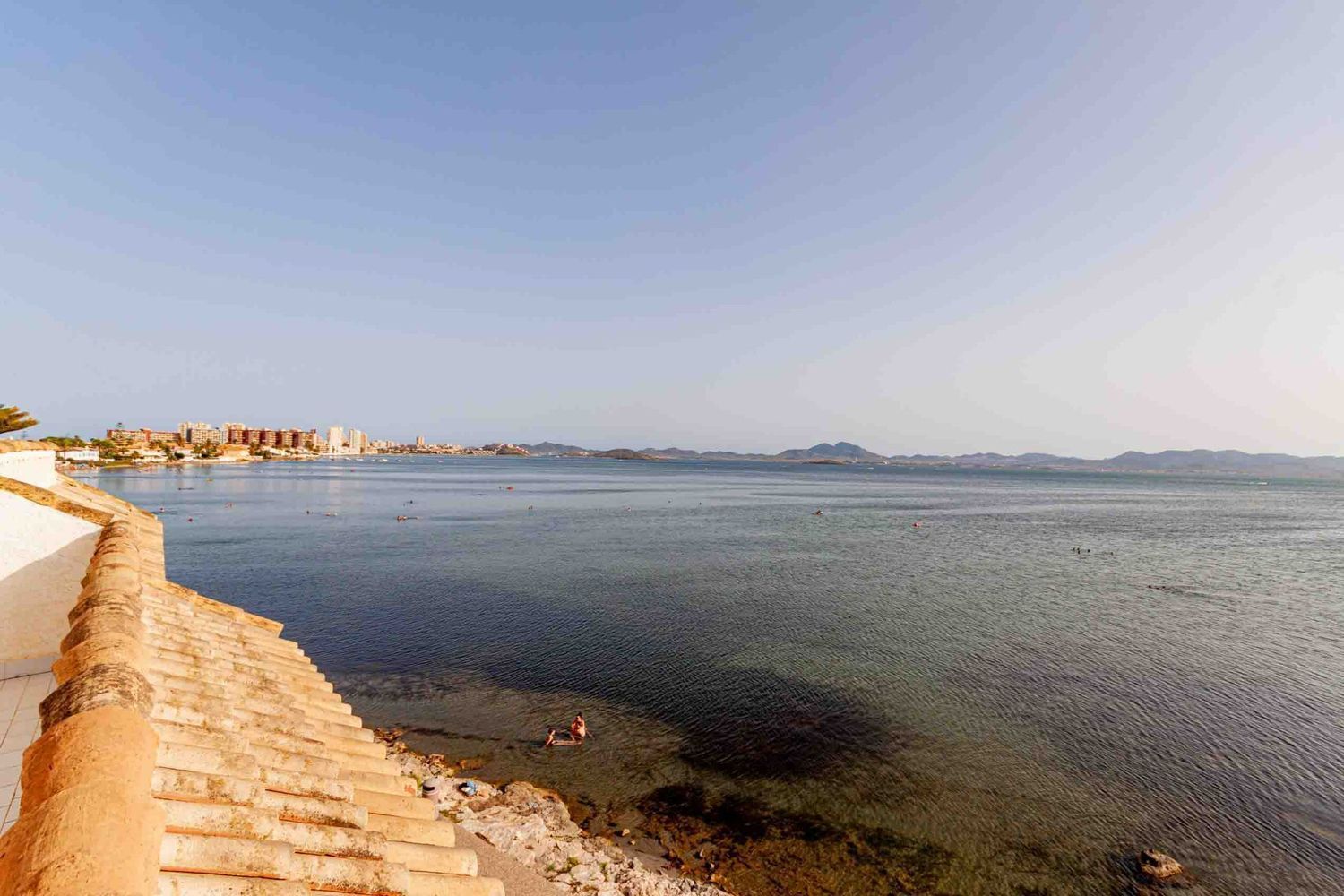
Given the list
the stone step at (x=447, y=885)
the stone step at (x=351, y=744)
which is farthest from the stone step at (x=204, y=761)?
the stone step at (x=351, y=744)

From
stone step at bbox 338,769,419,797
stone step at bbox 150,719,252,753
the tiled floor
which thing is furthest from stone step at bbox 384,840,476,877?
the tiled floor

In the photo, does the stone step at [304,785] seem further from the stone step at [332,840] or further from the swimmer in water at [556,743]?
the swimmer in water at [556,743]

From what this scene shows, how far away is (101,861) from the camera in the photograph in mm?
3186

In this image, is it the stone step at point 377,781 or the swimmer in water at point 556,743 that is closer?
the stone step at point 377,781

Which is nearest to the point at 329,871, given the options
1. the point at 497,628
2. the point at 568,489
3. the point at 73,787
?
the point at 73,787

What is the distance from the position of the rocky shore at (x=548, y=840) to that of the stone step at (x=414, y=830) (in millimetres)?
8242

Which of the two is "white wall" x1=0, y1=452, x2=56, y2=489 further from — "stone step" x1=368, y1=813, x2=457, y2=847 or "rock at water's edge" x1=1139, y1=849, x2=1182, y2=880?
"rock at water's edge" x1=1139, y1=849, x2=1182, y2=880

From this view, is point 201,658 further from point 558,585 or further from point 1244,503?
point 1244,503

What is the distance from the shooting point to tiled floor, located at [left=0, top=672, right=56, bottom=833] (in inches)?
289

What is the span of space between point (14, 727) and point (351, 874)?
Result: 26.0 feet

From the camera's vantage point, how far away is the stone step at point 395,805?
22.5 ft

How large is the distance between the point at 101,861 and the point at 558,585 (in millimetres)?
42563

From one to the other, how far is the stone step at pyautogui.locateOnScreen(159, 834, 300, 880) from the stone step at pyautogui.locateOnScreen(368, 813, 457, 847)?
195 cm

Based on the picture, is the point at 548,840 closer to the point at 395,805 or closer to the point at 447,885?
the point at 395,805
